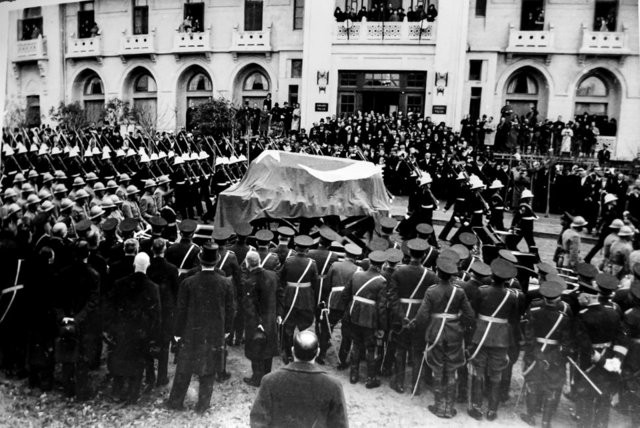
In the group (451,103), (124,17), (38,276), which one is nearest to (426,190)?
(124,17)

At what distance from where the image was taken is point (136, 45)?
31.9 ft

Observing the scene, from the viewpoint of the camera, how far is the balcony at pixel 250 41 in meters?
13.2

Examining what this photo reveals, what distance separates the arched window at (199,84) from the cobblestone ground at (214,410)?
413 inches

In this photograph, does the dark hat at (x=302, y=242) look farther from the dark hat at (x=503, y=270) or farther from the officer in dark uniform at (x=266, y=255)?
the dark hat at (x=503, y=270)

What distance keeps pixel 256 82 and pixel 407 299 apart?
51.3ft

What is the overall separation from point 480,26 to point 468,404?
1743 centimetres

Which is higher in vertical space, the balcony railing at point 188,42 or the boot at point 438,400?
the balcony railing at point 188,42

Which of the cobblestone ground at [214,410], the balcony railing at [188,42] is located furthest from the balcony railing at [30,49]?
the cobblestone ground at [214,410]

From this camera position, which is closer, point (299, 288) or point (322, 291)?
point (299, 288)

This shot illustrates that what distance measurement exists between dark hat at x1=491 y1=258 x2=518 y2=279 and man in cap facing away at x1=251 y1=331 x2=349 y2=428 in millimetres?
2374

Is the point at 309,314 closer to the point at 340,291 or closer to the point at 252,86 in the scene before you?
the point at 340,291

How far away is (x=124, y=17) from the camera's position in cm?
829

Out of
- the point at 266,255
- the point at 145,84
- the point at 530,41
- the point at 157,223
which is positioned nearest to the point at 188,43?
the point at 145,84

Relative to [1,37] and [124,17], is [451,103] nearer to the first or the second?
[124,17]
